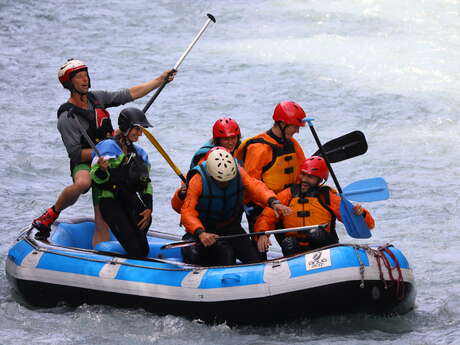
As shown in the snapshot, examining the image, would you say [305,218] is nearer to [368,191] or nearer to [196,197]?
[368,191]

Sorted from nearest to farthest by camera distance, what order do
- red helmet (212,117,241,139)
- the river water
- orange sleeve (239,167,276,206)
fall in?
orange sleeve (239,167,276,206) → the river water → red helmet (212,117,241,139)

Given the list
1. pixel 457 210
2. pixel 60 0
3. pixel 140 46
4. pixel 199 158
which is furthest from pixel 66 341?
pixel 60 0

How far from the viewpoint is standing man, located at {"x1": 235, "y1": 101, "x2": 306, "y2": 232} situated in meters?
6.03

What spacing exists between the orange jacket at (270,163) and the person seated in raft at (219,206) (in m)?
0.22

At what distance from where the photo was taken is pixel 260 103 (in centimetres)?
1370

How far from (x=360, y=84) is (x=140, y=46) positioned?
15.5ft

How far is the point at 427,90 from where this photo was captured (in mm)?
13742

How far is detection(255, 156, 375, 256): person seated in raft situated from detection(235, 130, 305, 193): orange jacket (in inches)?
8.8

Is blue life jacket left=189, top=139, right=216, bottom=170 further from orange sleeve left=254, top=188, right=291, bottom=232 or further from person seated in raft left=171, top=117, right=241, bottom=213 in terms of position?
orange sleeve left=254, top=188, right=291, bottom=232

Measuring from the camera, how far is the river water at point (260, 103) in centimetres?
585

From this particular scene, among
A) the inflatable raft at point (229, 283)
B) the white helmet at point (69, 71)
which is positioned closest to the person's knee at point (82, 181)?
the inflatable raft at point (229, 283)

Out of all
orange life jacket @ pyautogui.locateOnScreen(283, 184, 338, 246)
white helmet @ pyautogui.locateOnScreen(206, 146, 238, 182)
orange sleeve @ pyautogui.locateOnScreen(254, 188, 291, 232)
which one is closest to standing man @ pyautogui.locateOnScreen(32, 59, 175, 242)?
white helmet @ pyautogui.locateOnScreen(206, 146, 238, 182)

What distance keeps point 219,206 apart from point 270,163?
1.78 ft

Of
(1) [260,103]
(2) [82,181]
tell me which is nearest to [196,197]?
(2) [82,181]
